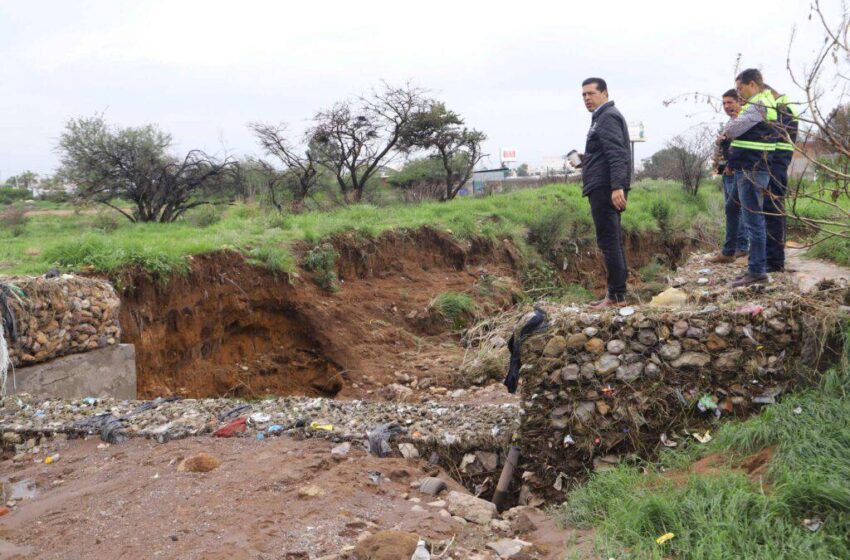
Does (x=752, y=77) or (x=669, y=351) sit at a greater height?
(x=752, y=77)

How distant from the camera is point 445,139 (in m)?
18.5

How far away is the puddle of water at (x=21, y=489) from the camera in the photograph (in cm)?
419

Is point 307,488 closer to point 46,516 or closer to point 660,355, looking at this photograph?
point 46,516

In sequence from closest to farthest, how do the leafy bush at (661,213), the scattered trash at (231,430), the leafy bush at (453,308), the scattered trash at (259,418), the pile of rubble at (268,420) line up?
the pile of rubble at (268,420), the scattered trash at (231,430), the scattered trash at (259,418), the leafy bush at (453,308), the leafy bush at (661,213)

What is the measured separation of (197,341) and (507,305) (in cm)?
516

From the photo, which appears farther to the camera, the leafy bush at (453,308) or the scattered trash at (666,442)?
the leafy bush at (453,308)

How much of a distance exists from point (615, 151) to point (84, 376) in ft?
16.4

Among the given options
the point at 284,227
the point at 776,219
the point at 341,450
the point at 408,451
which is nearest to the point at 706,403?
the point at 408,451

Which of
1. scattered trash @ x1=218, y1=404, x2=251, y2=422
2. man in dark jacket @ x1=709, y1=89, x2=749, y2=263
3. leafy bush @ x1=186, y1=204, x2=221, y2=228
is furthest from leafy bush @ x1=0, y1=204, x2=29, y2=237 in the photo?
man in dark jacket @ x1=709, y1=89, x2=749, y2=263

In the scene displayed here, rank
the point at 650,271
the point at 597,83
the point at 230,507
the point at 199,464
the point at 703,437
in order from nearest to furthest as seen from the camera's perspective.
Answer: the point at 230,507 < the point at 703,437 < the point at 199,464 < the point at 597,83 < the point at 650,271

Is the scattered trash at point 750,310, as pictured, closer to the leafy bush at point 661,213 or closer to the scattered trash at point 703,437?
the scattered trash at point 703,437

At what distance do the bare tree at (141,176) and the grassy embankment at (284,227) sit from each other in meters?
0.95

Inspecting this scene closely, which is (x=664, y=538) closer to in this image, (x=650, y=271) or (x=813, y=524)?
(x=813, y=524)

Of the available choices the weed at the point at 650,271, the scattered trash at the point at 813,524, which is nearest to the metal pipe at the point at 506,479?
the scattered trash at the point at 813,524
